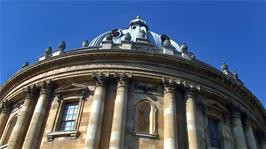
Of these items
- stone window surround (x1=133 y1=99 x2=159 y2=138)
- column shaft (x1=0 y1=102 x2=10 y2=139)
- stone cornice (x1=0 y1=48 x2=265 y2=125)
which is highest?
stone cornice (x1=0 y1=48 x2=265 y2=125)

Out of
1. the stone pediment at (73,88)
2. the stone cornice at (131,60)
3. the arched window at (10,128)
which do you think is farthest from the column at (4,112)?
the stone pediment at (73,88)

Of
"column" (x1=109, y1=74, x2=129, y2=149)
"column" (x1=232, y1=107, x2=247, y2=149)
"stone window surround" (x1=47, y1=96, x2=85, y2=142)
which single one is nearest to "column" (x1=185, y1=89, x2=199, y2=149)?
"column" (x1=232, y1=107, x2=247, y2=149)

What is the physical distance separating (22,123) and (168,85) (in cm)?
955

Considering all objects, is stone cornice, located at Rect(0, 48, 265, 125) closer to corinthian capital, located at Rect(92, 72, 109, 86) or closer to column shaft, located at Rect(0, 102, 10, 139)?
corinthian capital, located at Rect(92, 72, 109, 86)

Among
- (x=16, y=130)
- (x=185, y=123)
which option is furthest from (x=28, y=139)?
(x=185, y=123)

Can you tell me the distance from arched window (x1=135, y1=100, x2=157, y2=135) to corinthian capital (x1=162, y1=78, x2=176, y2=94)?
1482 millimetres

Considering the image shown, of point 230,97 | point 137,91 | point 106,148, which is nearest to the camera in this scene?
point 106,148

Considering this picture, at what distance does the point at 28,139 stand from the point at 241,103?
49.5 feet

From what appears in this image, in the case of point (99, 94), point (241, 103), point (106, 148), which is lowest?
point (106, 148)

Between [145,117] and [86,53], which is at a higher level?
[86,53]

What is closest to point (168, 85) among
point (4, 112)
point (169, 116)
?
point (169, 116)

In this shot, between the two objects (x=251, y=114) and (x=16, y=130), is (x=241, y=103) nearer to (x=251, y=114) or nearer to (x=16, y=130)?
(x=251, y=114)

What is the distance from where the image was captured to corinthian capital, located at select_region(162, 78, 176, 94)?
23.3 meters

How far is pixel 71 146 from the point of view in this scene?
68.1ft
